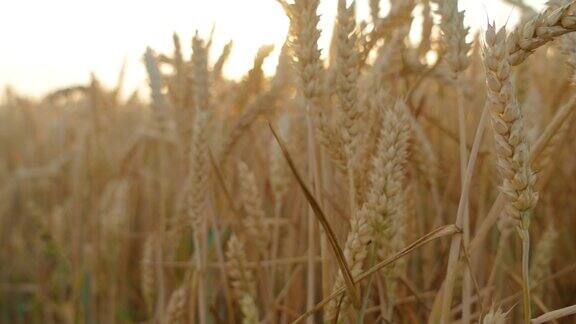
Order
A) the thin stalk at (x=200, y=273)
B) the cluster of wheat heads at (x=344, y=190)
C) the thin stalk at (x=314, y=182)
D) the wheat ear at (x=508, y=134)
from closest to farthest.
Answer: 1. the wheat ear at (x=508, y=134)
2. the cluster of wheat heads at (x=344, y=190)
3. the thin stalk at (x=314, y=182)
4. the thin stalk at (x=200, y=273)

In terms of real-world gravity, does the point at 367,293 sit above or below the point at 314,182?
→ below

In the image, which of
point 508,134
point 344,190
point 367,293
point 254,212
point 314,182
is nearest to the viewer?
point 508,134

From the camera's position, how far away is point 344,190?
3.90 ft

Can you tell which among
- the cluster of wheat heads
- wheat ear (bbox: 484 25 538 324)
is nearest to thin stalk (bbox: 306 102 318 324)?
the cluster of wheat heads

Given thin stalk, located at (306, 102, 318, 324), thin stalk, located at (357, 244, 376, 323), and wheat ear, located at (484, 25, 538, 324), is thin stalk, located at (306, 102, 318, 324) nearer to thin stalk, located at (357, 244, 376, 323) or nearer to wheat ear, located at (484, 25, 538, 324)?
thin stalk, located at (357, 244, 376, 323)

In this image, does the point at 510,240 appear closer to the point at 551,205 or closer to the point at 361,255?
the point at 551,205

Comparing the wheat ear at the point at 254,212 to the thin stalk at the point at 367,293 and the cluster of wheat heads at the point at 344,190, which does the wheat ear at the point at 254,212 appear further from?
the thin stalk at the point at 367,293

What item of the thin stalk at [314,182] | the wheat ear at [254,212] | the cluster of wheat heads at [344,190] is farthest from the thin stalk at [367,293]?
the wheat ear at [254,212]

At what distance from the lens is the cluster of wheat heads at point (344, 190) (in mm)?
668

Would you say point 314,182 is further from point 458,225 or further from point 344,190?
point 344,190

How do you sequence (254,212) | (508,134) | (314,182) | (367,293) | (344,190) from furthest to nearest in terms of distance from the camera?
(344,190) → (254,212) → (314,182) → (367,293) → (508,134)

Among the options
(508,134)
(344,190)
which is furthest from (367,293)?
(344,190)

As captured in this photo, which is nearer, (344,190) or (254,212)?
(254,212)

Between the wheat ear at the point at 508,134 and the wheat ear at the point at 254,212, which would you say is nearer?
the wheat ear at the point at 508,134
